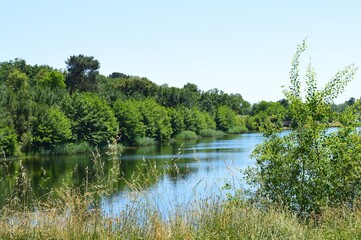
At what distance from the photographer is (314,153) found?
966cm

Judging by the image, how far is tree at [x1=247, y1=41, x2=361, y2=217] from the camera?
9.08 m

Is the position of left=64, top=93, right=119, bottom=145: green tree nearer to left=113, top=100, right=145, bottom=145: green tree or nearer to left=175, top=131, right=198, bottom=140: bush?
left=113, top=100, right=145, bottom=145: green tree

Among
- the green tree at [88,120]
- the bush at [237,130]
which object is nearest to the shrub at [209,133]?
the bush at [237,130]

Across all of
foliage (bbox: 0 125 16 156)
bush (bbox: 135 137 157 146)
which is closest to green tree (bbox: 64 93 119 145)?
bush (bbox: 135 137 157 146)

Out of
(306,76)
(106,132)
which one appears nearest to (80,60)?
(106,132)

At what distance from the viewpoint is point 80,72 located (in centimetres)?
8325

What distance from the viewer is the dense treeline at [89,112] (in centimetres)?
4844

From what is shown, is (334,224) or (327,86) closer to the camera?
(334,224)

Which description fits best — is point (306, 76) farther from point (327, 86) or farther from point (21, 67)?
point (21, 67)

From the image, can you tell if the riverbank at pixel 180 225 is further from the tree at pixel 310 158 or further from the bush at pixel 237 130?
the bush at pixel 237 130

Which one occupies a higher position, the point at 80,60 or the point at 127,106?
the point at 80,60

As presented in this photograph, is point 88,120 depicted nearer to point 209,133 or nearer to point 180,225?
point 209,133

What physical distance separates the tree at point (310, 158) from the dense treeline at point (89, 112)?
2.55 feet

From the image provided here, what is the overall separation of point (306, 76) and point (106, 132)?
48.1 meters
